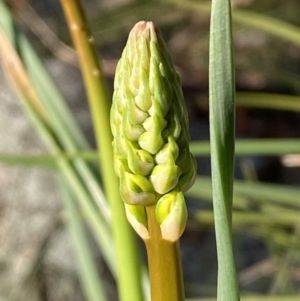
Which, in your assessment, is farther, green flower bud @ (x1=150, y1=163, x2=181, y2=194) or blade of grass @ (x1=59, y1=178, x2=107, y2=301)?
blade of grass @ (x1=59, y1=178, x2=107, y2=301)

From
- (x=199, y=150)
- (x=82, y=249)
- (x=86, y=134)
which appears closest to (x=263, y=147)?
(x=199, y=150)

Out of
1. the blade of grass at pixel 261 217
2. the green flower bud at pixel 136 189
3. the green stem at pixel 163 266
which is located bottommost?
the green stem at pixel 163 266

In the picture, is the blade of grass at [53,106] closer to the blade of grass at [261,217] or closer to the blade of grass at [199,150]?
the blade of grass at [199,150]

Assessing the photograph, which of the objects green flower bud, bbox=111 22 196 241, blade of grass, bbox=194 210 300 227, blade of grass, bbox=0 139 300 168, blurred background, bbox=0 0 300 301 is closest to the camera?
green flower bud, bbox=111 22 196 241

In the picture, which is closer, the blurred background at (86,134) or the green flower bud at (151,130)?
the green flower bud at (151,130)

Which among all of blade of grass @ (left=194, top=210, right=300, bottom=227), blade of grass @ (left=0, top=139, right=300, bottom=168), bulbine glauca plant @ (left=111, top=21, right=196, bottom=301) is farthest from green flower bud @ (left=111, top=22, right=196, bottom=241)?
blade of grass @ (left=194, top=210, right=300, bottom=227)

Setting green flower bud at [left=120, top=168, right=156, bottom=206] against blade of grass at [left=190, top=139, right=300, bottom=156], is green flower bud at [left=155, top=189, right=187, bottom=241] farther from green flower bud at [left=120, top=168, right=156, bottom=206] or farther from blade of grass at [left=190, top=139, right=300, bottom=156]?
blade of grass at [left=190, top=139, right=300, bottom=156]

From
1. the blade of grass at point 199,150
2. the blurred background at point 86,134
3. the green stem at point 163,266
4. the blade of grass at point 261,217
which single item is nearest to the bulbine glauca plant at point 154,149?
the green stem at point 163,266
